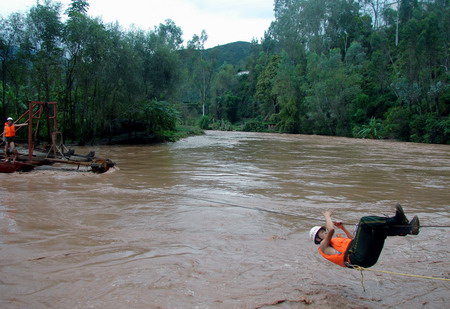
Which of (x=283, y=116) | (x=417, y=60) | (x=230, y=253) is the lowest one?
(x=230, y=253)

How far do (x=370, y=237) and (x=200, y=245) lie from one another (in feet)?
8.90

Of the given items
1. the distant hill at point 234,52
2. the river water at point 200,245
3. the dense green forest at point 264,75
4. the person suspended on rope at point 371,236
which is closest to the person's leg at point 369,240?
the person suspended on rope at point 371,236

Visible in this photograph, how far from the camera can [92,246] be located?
5617mm

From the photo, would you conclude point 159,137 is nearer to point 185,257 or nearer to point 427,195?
point 427,195

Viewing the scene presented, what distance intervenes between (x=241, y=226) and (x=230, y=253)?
4.71ft

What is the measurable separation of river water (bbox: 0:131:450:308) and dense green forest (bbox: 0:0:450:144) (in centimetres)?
1348

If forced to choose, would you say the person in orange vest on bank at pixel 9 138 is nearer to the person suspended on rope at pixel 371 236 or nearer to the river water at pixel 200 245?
the river water at pixel 200 245

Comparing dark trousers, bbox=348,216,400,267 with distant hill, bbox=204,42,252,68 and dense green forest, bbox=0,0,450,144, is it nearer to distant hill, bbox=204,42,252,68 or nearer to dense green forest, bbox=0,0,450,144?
dense green forest, bbox=0,0,450,144

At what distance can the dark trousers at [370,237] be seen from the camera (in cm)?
391

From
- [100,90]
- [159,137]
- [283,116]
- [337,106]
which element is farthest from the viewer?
[283,116]

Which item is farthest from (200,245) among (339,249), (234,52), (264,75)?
(234,52)

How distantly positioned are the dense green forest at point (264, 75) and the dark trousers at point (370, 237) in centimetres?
2196

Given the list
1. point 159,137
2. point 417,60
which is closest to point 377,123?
point 417,60

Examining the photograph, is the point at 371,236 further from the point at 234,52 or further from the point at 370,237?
the point at 234,52
